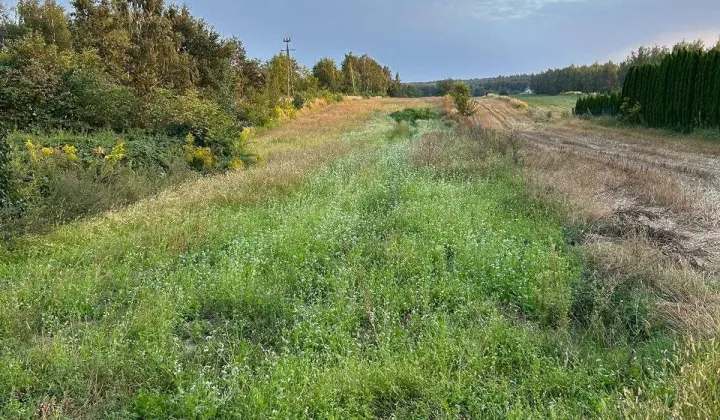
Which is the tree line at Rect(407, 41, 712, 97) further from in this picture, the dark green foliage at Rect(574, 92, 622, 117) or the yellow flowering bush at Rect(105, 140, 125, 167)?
the yellow flowering bush at Rect(105, 140, 125, 167)

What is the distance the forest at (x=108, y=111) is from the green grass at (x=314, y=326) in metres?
1.56

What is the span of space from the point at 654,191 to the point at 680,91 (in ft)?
55.8

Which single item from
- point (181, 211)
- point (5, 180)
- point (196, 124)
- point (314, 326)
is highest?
point (196, 124)

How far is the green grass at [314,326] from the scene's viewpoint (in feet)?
9.57

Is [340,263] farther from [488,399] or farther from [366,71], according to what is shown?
[366,71]

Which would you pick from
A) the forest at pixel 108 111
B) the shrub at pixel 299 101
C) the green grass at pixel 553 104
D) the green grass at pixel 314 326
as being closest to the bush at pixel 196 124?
the forest at pixel 108 111

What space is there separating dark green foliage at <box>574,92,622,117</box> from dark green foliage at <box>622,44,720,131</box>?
5050 mm

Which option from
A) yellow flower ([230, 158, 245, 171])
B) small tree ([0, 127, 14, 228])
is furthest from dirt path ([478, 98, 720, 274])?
small tree ([0, 127, 14, 228])

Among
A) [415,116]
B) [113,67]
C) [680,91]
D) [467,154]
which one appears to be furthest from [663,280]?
[415,116]

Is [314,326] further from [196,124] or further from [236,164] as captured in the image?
[196,124]

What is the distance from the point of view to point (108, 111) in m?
11.2

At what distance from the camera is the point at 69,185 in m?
7.14

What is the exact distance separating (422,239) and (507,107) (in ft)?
146

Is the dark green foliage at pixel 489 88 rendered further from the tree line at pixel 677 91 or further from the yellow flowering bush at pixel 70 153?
the yellow flowering bush at pixel 70 153
